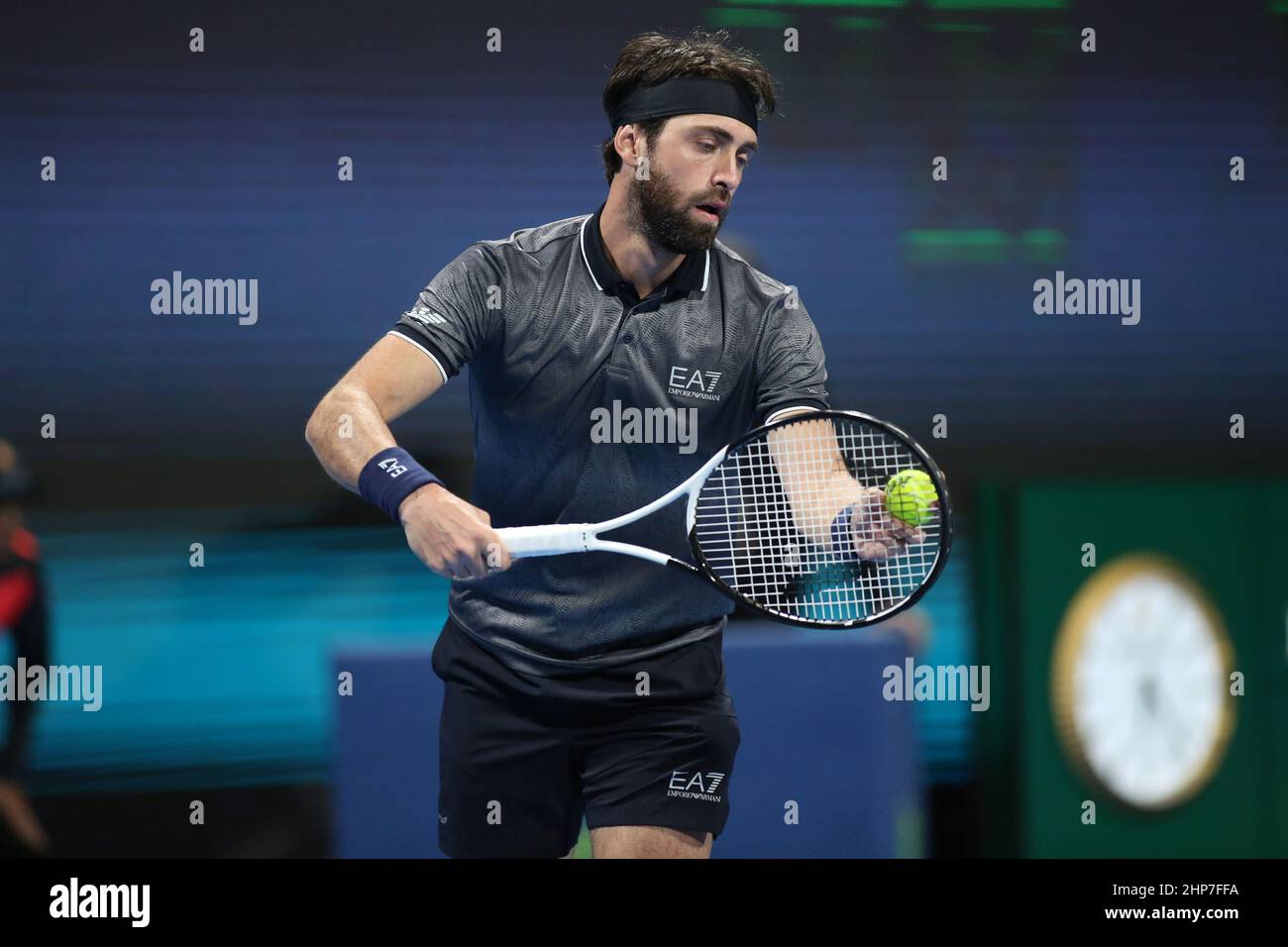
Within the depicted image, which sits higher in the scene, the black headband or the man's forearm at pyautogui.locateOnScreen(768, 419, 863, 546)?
the black headband

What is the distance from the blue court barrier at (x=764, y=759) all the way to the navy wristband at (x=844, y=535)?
116 cm

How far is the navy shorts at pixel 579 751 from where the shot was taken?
2461mm

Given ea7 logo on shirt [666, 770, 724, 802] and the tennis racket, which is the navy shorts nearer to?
ea7 logo on shirt [666, 770, 724, 802]

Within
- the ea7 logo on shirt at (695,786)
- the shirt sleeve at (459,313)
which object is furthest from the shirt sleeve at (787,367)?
the ea7 logo on shirt at (695,786)

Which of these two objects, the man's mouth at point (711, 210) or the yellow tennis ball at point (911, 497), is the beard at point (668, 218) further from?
the yellow tennis ball at point (911, 497)

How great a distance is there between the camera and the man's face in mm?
2518

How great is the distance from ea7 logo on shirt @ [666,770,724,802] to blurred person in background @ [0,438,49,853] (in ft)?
6.23

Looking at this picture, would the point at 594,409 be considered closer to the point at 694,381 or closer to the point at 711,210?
the point at 694,381

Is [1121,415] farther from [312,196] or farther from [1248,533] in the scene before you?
[312,196]

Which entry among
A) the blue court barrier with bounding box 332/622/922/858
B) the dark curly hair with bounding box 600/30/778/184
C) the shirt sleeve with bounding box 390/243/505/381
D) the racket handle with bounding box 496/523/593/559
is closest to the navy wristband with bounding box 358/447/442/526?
the racket handle with bounding box 496/523/593/559

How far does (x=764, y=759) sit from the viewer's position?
11.6 feet

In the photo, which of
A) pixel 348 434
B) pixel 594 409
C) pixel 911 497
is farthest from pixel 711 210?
pixel 348 434
